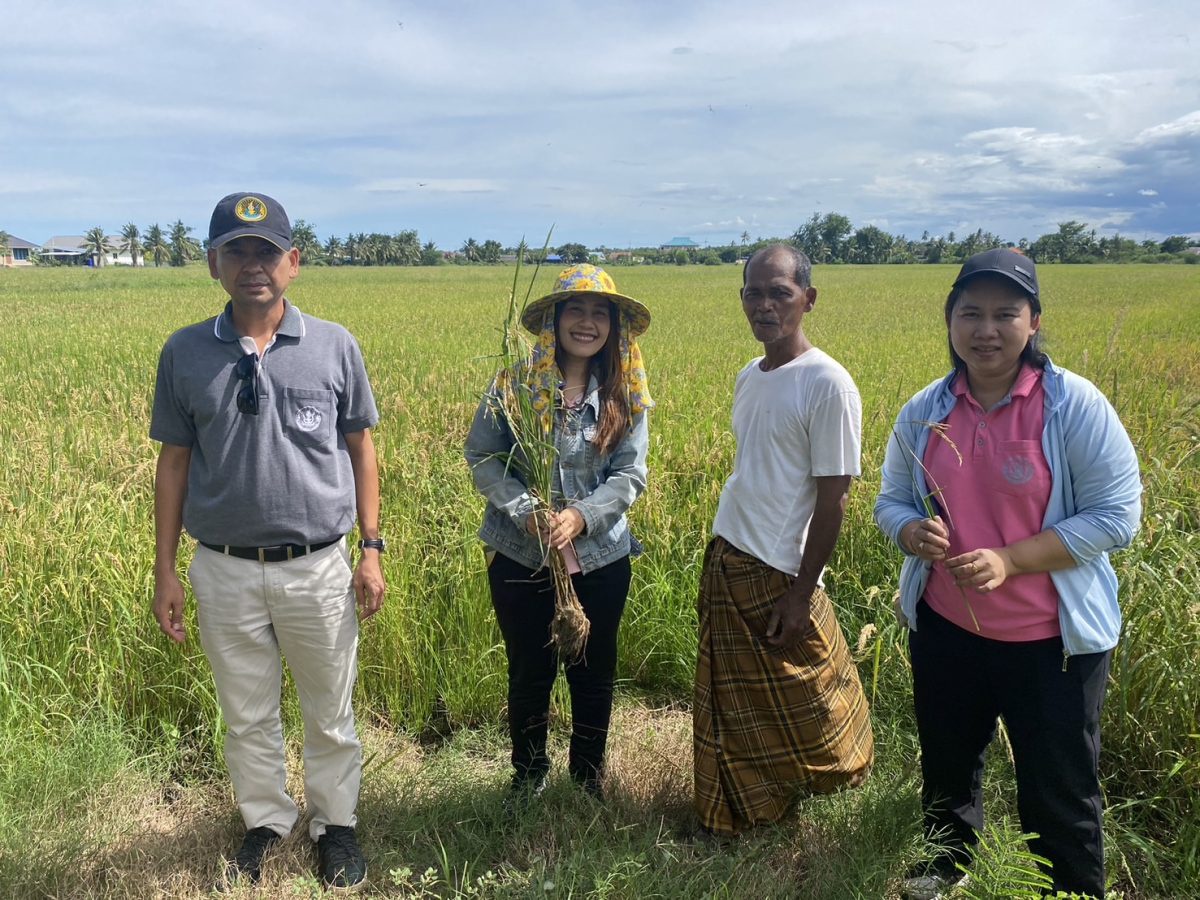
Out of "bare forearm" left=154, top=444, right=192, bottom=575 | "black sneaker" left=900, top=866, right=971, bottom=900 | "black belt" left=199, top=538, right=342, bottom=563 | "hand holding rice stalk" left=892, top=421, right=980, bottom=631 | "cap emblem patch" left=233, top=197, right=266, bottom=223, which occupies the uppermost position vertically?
"cap emblem patch" left=233, top=197, right=266, bottom=223

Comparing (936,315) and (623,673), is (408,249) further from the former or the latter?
(623,673)

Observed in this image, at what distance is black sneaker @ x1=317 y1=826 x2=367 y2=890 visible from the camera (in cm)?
223

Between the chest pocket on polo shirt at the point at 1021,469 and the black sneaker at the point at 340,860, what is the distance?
212 cm

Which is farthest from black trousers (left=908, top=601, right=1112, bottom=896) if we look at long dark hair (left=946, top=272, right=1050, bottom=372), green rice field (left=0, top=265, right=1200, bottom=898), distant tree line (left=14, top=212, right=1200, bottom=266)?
distant tree line (left=14, top=212, right=1200, bottom=266)

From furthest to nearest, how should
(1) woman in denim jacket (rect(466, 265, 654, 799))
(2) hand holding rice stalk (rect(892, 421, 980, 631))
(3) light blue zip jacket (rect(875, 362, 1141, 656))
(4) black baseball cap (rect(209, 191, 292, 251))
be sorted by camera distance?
1. (1) woman in denim jacket (rect(466, 265, 654, 799))
2. (4) black baseball cap (rect(209, 191, 292, 251))
3. (2) hand holding rice stalk (rect(892, 421, 980, 631))
4. (3) light blue zip jacket (rect(875, 362, 1141, 656))

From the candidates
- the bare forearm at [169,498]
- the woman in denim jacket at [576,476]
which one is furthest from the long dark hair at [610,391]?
the bare forearm at [169,498]

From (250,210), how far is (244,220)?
4cm

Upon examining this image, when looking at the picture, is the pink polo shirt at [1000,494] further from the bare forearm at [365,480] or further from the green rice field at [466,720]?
the bare forearm at [365,480]

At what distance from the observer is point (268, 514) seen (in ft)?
7.02

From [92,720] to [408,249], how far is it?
319 feet

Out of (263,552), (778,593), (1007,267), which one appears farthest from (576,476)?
(1007,267)

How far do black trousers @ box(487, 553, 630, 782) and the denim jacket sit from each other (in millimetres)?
67

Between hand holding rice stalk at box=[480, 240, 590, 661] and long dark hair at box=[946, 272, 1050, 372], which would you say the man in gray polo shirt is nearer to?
hand holding rice stalk at box=[480, 240, 590, 661]

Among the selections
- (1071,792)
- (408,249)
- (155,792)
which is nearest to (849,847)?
(1071,792)
